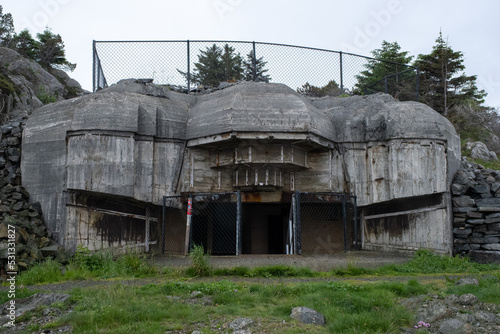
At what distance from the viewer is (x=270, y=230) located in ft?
57.1

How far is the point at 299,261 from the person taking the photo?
428 inches

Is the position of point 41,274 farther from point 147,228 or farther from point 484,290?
point 484,290

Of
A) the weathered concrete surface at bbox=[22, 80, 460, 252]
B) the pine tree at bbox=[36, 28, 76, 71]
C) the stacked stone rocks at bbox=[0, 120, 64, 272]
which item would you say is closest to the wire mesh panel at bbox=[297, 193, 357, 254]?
the weathered concrete surface at bbox=[22, 80, 460, 252]

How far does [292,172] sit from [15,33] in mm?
23351

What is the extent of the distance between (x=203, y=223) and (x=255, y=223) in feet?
9.23

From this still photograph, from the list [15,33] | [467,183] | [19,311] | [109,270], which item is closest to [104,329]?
[19,311]

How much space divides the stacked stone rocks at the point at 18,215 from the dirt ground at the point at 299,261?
259 centimetres

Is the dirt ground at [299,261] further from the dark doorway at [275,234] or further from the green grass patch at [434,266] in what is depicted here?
the dark doorway at [275,234]

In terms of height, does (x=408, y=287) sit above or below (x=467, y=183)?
below

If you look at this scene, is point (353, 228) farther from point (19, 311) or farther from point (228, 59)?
point (19, 311)

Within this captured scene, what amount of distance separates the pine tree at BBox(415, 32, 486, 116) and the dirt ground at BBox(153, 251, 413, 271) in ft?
47.7

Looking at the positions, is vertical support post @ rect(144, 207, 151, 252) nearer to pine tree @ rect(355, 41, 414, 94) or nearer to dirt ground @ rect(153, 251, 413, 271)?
dirt ground @ rect(153, 251, 413, 271)

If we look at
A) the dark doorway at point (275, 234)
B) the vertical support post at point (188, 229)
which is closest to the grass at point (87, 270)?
the vertical support post at point (188, 229)

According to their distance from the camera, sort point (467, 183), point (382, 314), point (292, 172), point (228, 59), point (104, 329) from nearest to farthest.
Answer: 1. point (104, 329)
2. point (382, 314)
3. point (467, 183)
4. point (292, 172)
5. point (228, 59)
